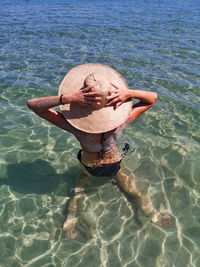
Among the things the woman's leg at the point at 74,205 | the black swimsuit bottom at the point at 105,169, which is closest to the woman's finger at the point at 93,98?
the black swimsuit bottom at the point at 105,169

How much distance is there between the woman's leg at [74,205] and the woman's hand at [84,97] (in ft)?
6.92

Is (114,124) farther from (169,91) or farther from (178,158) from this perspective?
(169,91)

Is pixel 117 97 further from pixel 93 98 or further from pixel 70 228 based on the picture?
pixel 70 228

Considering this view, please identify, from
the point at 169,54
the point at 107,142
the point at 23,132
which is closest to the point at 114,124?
the point at 107,142

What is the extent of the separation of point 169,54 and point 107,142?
29.1ft

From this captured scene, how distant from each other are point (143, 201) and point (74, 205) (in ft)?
4.18

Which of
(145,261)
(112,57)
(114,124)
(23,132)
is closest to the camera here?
(114,124)

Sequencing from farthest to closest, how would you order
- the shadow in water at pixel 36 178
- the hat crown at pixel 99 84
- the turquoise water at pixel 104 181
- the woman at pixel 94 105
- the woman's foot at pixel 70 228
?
the shadow in water at pixel 36 178
the woman's foot at pixel 70 228
the turquoise water at pixel 104 181
the woman at pixel 94 105
the hat crown at pixel 99 84

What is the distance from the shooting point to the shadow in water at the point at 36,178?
566 centimetres

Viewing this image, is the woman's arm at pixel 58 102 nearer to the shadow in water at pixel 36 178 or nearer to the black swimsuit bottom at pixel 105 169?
the black swimsuit bottom at pixel 105 169

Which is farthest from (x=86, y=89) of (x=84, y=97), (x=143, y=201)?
(x=143, y=201)

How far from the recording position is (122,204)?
5.25 m

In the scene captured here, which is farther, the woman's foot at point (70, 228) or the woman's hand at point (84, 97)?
the woman's foot at point (70, 228)

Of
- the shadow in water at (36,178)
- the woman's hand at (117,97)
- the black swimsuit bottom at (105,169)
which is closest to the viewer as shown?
the woman's hand at (117,97)
